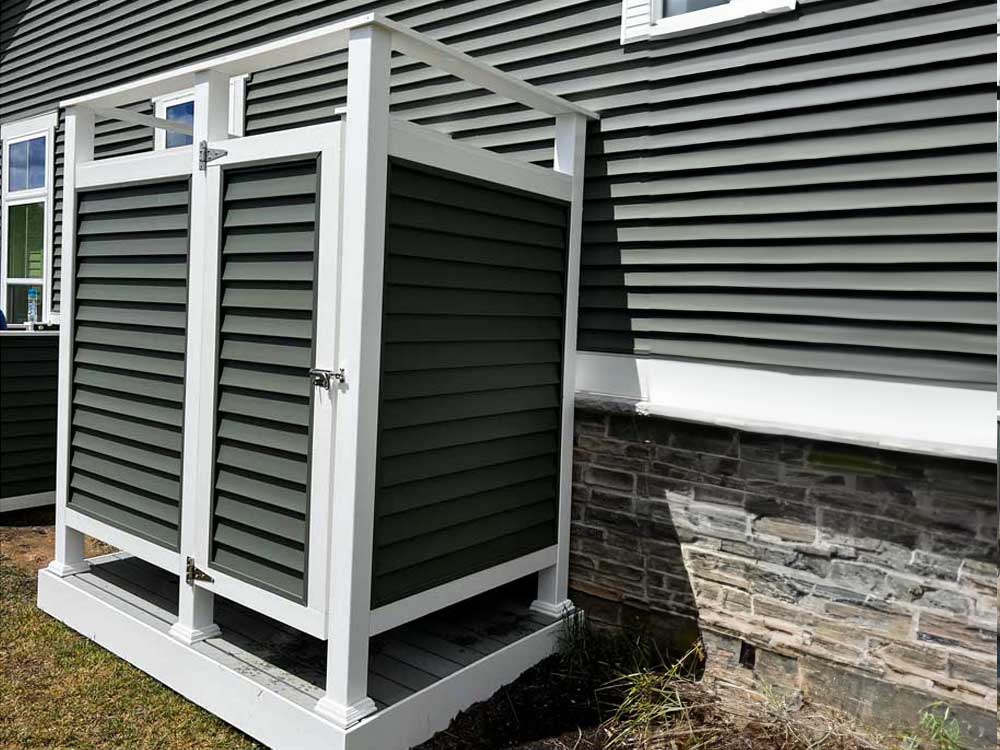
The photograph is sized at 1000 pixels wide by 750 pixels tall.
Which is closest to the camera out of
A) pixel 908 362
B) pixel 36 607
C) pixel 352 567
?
pixel 352 567

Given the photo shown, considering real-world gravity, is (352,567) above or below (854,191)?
below

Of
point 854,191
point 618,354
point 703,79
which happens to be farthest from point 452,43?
point 854,191

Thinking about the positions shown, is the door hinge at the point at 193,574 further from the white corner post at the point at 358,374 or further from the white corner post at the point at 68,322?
the white corner post at the point at 68,322

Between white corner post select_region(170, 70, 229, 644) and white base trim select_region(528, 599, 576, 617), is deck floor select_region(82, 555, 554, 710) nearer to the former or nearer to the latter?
white base trim select_region(528, 599, 576, 617)

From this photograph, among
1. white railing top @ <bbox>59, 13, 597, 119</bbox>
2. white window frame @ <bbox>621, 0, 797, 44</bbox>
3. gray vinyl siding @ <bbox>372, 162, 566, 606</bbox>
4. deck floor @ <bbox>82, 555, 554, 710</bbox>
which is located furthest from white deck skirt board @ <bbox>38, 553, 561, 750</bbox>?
white window frame @ <bbox>621, 0, 797, 44</bbox>

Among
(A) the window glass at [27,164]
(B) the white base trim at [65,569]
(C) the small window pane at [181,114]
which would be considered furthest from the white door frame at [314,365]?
(A) the window glass at [27,164]

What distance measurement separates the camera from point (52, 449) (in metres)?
5.88

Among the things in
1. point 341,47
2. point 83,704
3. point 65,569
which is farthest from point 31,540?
point 341,47

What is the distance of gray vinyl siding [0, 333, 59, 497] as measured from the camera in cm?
566

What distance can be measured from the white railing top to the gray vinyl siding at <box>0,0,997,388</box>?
406 mm

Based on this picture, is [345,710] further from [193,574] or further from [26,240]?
[26,240]

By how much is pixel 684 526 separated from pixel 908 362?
1102 mm

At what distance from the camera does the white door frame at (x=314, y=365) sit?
2.87 metres

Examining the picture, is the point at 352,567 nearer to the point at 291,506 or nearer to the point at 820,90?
the point at 291,506
